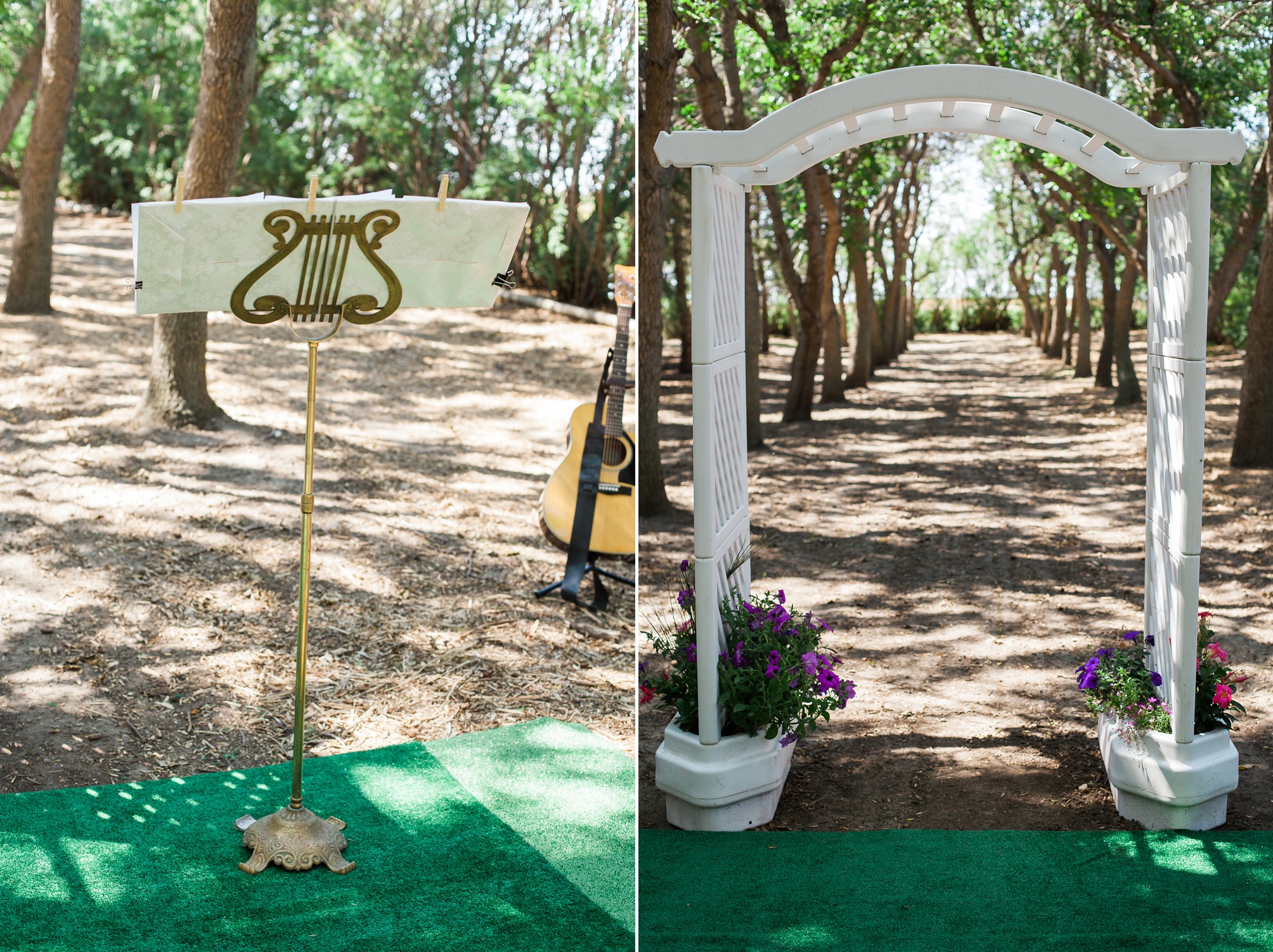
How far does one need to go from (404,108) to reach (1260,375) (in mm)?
11505

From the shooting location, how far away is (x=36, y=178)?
1060 centimetres

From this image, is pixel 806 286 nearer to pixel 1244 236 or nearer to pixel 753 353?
pixel 753 353

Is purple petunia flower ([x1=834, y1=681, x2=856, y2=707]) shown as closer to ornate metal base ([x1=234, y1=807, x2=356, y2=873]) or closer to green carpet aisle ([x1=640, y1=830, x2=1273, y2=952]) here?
green carpet aisle ([x1=640, y1=830, x2=1273, y2=952])

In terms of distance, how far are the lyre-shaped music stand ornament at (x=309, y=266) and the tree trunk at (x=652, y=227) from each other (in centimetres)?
227

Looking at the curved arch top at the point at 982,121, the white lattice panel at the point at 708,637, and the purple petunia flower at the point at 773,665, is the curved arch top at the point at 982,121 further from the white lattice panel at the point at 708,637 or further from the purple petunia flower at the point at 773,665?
the purple petunia flower at the point at 773,665

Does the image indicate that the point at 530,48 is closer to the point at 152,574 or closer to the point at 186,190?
the point at 186,190

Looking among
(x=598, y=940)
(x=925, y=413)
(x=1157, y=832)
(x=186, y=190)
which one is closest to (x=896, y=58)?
(x=925, y=413)

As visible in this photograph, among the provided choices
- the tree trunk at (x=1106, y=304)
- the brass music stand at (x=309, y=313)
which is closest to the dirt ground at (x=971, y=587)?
the brass music stand at (x=309, y=313)

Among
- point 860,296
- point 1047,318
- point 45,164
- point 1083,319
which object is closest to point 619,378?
point 45,164

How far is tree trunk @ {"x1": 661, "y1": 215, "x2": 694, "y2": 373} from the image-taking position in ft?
59.4

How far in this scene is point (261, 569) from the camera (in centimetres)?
661

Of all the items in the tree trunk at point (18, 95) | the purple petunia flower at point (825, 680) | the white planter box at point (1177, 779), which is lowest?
the white planter box at point (1177, 779)

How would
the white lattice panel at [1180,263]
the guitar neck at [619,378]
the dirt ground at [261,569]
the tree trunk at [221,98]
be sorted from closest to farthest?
the white lattice panel at [1180,263], the dirt ground at [261,569], the guitar neck at [619,378], the tree trunk at [221,98]

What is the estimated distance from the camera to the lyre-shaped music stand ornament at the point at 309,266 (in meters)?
3.29
